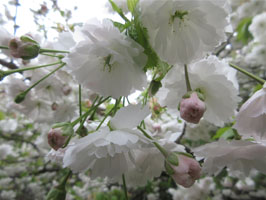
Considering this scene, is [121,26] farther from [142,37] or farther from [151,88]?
[151,88]

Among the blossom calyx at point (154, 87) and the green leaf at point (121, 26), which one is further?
the blossom calyx at point (154, 87)

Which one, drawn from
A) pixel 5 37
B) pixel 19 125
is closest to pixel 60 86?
pixel 5 37

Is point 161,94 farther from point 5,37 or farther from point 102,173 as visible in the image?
point 5,37

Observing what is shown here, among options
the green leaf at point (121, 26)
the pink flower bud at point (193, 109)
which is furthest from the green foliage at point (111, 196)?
the green leaf at point (121, 26)

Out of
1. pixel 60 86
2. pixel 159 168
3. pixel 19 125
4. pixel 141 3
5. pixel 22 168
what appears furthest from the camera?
pixel 22 168

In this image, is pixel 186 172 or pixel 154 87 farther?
pixel 154 87

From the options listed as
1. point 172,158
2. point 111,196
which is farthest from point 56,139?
point 111,196

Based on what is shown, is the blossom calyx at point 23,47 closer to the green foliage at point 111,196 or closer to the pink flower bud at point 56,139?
the pink flower bud at point 56,139
